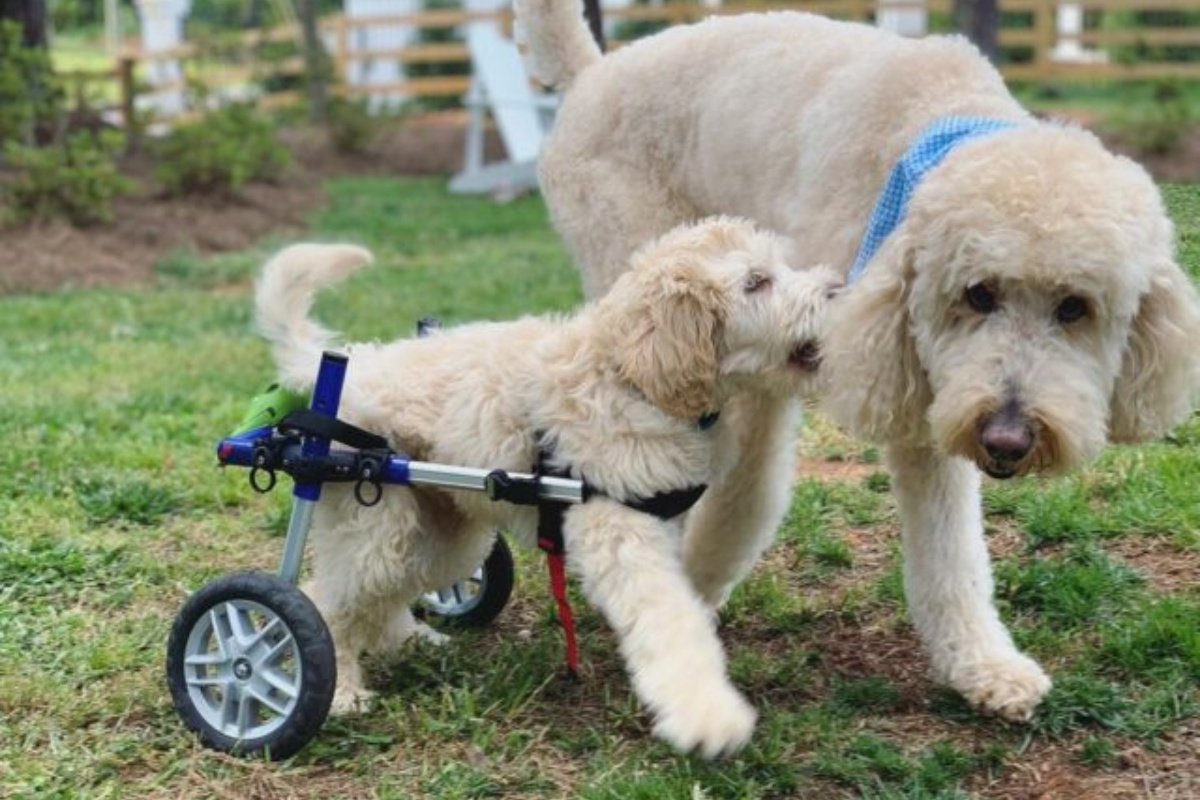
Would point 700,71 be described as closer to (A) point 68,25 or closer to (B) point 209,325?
(B) point 209,325

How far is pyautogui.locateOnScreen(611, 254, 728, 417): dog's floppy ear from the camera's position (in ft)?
10.8

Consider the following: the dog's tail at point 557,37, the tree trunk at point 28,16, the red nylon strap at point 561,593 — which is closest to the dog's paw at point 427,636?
the red nylon strap at point 561,593

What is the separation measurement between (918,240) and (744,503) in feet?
3.14

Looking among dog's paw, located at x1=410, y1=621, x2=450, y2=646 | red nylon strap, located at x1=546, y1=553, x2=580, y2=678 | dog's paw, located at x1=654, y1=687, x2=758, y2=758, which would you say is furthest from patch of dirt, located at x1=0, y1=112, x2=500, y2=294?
dog's paw, located at x1=654, y1=687, x2=758, y2=758

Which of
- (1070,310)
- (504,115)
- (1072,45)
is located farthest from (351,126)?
(1070,310)

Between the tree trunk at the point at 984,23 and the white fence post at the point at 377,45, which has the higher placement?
the tree trunk at the point at 984,23

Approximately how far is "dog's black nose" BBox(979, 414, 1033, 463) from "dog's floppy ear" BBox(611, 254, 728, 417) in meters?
0.67

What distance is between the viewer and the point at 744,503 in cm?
383

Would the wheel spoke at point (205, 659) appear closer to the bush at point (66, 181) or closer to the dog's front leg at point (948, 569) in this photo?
the dog's front leg at point (948, 569)

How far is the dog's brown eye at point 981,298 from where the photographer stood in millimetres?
3033

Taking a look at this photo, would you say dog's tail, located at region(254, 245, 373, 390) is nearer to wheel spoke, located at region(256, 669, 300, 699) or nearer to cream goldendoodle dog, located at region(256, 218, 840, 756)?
cream goldendoodle dog, located at region(256, 218, 840, 756)

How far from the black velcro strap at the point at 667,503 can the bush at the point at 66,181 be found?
9.93m

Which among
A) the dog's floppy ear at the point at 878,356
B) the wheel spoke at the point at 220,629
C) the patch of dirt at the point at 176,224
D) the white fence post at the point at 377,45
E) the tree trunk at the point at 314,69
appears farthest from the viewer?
the white fence post at the point at 377,45

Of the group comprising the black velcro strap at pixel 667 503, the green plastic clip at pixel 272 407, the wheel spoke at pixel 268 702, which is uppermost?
the green plastic clip at pixel 272 407
